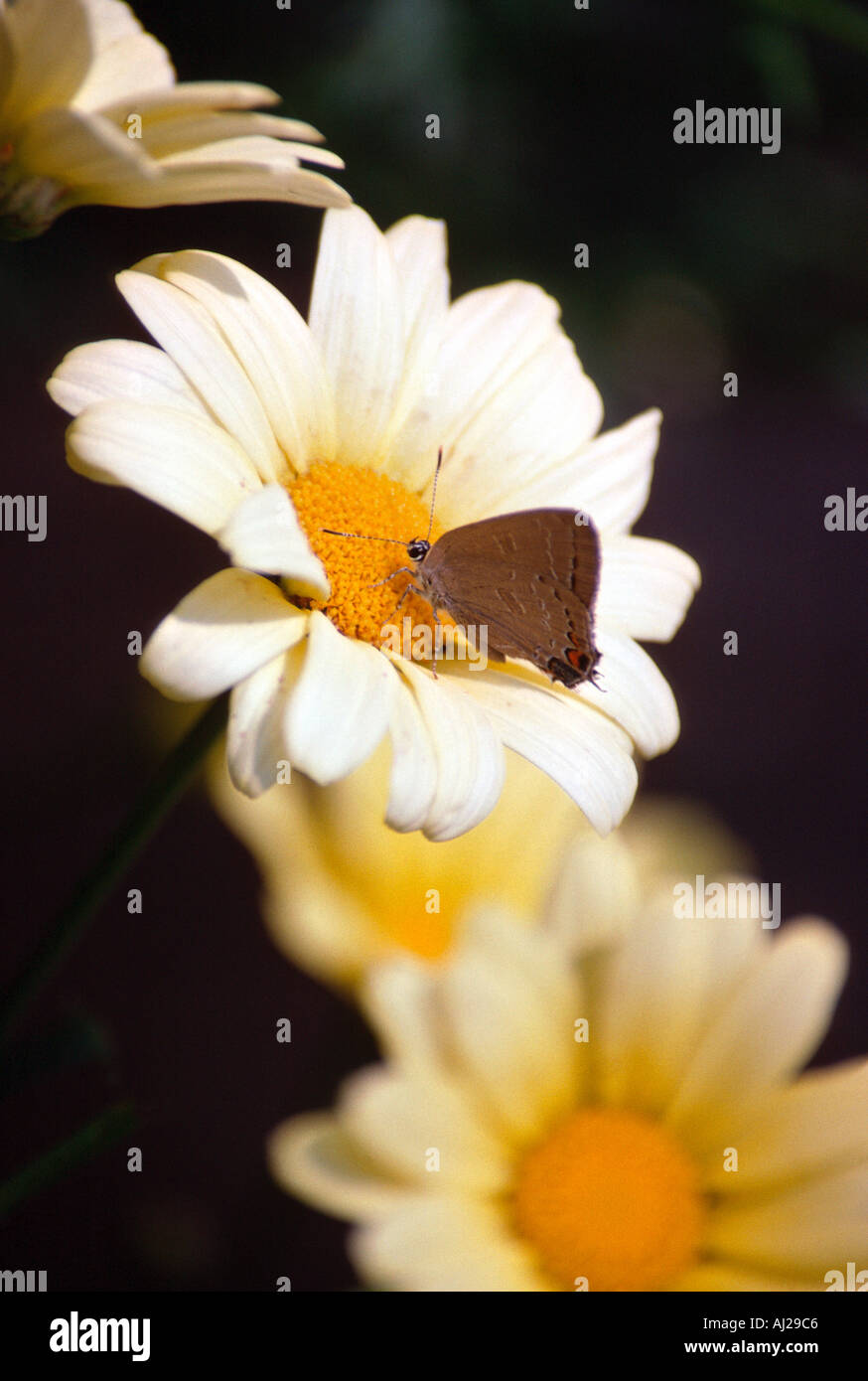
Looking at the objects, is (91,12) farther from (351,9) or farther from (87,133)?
(351,9)

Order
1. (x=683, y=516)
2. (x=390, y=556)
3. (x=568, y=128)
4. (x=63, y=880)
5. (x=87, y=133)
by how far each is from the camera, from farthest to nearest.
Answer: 1. (x=683, y=516)
2. (x=63, y=880)
3. (x=568, y=128)
4. (x=390, y=556)
5. (x=87, y=133)

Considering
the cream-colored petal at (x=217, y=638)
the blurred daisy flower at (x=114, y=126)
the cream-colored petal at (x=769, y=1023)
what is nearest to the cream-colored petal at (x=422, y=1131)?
the cream-colored petal at (x=769, y=1023)

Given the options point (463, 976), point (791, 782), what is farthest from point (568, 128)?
point (791, 782)

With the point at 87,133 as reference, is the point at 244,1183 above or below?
below

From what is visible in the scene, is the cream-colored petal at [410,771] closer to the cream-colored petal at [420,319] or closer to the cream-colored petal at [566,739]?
the cream-colored petal at [566,739]

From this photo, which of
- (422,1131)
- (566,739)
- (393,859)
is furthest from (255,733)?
(393,859)
